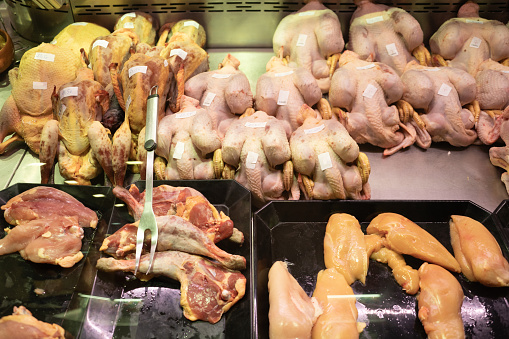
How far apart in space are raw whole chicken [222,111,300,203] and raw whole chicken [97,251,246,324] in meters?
0.63

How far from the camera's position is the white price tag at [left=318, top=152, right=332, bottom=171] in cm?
243

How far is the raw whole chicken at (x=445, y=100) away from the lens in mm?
2889

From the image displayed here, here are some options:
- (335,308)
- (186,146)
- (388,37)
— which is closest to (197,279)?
(335,308)

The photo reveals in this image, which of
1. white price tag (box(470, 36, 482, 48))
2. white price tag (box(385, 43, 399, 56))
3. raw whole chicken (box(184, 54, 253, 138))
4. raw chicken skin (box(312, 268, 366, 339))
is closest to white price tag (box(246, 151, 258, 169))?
raw whole chicken (box(184, 54, 253, 138))

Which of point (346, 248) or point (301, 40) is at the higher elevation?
point (301, 40)

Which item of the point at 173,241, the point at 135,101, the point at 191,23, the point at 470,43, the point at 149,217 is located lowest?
the point at 173,241

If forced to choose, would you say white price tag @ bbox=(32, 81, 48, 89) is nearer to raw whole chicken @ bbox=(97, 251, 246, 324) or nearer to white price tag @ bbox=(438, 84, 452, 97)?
raw whole chicken @ bbox=(97, 251, 246, 324)

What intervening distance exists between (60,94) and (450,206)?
8.81 ft

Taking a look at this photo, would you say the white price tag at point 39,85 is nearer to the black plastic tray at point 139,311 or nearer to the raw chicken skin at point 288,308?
the black plastic tray at point 139,311

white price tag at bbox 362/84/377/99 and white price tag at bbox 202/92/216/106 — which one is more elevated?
white price tag at bbox 362/84/377/99

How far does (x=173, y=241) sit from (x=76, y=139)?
1.10 m

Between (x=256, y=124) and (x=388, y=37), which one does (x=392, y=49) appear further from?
(x=256, y=124)

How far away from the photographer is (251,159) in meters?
2.45

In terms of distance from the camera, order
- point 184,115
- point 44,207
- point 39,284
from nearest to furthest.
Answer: point 39,284 < point 44,207 < point 184,115
